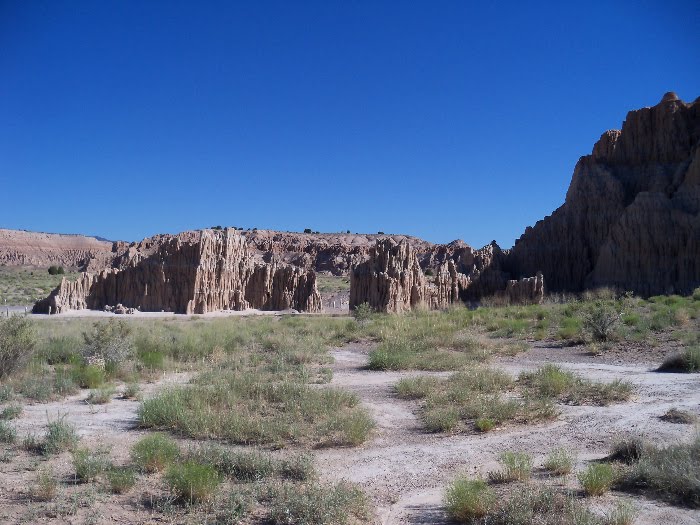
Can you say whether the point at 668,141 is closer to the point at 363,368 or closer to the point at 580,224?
the point at 580,224

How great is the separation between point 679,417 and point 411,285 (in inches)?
1146

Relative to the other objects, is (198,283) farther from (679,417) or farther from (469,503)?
(469,503)

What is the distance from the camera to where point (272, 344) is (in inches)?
627

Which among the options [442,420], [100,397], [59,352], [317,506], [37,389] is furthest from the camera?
[59,352]

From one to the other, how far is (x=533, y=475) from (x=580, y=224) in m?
A: 40.8

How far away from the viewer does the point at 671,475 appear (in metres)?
4.90

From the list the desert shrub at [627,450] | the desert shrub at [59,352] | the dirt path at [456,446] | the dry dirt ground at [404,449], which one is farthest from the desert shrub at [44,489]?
the desert shrub at [59,352]

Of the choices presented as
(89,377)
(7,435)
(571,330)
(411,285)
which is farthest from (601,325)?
(411,285)

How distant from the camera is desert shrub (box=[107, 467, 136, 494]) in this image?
17.4 ft

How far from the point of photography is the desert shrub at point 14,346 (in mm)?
10281

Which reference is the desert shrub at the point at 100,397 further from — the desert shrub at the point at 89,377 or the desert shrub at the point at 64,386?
the desert shrub at the point at 89,377

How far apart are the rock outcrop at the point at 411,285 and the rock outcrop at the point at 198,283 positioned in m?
11.4

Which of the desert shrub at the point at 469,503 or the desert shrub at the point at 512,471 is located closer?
the desert shrub at the point at 469,503

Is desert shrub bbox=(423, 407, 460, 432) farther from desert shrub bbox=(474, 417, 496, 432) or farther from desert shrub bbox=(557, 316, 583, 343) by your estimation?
desert shrub bbox=(557, 316, 583, 343)
